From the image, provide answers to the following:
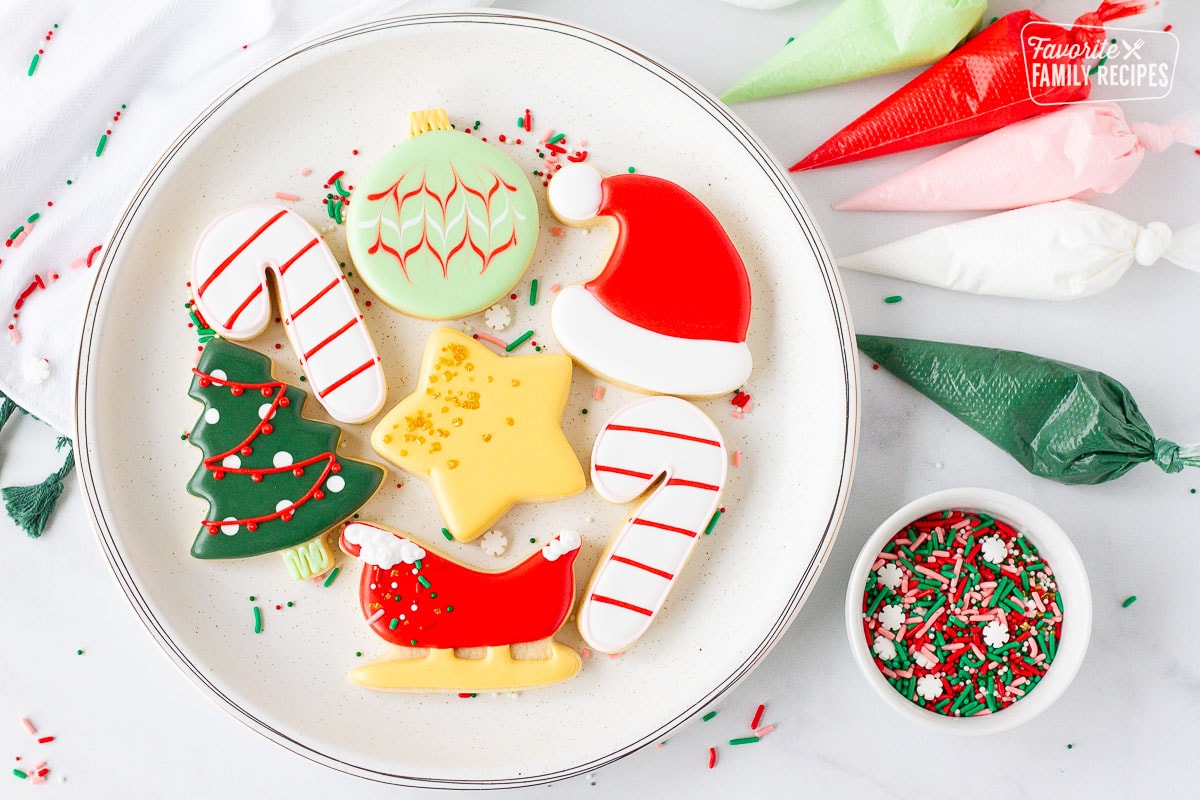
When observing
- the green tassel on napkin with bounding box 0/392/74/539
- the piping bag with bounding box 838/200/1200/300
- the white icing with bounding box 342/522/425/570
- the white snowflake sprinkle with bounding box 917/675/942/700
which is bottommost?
the white snowflake sprinkle with bounding box 917/675/942/700

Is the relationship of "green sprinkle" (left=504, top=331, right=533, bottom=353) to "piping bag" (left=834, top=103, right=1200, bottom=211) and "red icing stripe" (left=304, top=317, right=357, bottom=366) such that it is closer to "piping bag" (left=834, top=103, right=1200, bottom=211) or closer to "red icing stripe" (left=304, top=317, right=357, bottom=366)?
"red icing stripe" (left=304, top=317, right=357, bottom=366)

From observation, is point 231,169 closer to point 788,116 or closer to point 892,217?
point 788,116

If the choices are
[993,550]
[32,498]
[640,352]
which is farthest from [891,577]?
[32,498]

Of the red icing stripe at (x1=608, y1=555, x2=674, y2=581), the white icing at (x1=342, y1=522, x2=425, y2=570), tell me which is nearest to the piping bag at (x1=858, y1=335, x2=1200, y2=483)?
the red icing stripe at (x1=608, y1=555, x2=674, y2=581)

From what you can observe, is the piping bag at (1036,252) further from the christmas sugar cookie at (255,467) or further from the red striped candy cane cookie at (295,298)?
the christmas sugar cookie at (255,467)

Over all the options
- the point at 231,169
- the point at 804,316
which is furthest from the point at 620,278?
the point at 231,169

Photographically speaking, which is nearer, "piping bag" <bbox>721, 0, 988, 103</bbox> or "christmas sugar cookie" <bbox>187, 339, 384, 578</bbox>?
"christmas sugar cookie" <bbox>187, 339, 384, 578</bbox>
